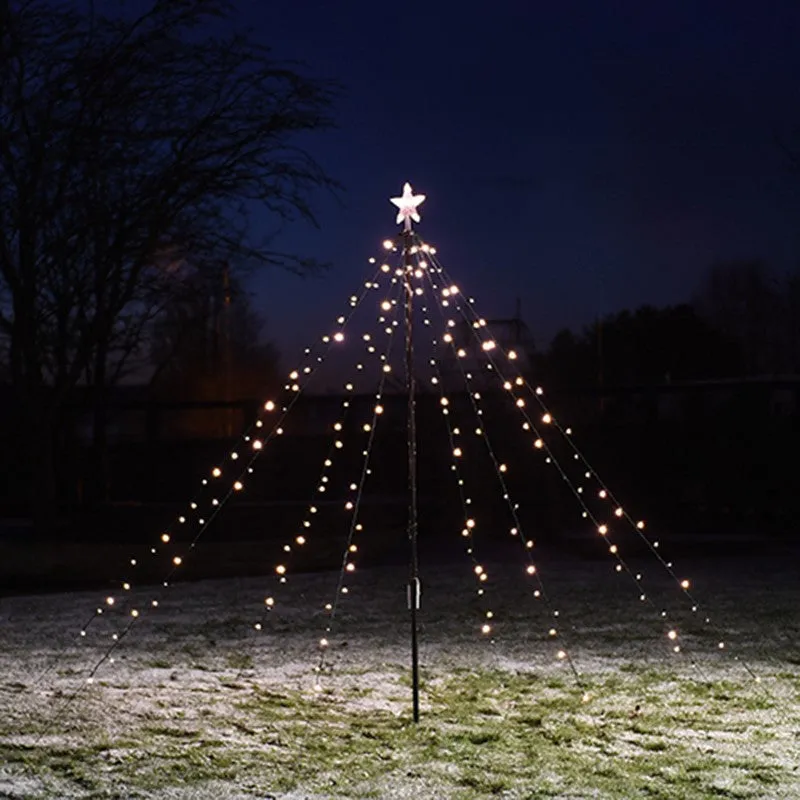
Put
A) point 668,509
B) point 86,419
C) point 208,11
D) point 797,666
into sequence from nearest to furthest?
point 797,666 → point 208,11 → point 668,509 → point 86,419

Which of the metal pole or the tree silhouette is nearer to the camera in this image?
the metal pole

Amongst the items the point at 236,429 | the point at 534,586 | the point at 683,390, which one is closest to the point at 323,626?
the point at 534,586

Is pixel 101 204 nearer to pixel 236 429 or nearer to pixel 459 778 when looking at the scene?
pixel 459 778

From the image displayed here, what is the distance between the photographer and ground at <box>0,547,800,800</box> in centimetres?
495

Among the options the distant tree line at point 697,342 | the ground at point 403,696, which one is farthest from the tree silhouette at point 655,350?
the ground at point 403,696

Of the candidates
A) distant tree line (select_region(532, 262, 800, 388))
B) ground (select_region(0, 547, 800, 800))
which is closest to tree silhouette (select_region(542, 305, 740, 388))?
distant tree line (select_region(532, 262, 800, 388))

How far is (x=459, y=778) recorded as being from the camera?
4.91 meters

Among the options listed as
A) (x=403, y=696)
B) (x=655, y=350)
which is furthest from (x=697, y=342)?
(x=403, y=696)

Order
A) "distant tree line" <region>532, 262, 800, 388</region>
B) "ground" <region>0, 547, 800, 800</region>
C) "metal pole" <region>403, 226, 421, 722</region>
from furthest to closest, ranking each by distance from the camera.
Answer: "distant tree line" <region>532, 262, 800, 388</region>, "metal pole" <region>403, 226, 421, 722</region>, "ground" <region>0, 547, 800, 800</region>

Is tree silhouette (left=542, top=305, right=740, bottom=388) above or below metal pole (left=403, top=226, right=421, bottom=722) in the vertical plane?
above

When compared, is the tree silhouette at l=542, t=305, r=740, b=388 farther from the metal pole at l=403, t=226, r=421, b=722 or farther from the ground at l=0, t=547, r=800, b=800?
the metal pole at l=403, t=226, r=421, b=722

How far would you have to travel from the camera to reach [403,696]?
651 centimetres

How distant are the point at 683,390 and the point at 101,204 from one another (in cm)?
857

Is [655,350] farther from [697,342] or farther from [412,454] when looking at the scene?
[412,454]
